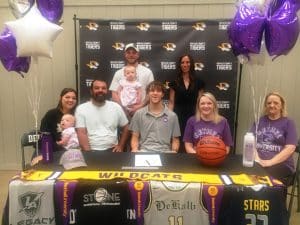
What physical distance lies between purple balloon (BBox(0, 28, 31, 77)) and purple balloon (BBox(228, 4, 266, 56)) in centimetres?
152

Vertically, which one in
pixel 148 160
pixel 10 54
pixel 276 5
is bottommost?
pixel 148 160

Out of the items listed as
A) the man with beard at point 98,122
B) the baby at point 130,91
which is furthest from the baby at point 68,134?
the baby at point 130,91

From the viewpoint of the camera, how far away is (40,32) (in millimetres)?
2465

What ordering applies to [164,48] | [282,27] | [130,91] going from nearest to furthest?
[282,27] < [130,91] < [164,48]

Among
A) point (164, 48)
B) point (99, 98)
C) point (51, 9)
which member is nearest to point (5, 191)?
point (99, 98)

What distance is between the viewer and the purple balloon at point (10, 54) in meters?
2.57

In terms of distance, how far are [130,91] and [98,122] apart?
2.13 ft

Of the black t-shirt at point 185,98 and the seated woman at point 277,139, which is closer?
the seated woman at point 277,139

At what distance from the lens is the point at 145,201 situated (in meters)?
2.16

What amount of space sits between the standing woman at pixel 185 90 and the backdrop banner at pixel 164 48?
0.78 ft

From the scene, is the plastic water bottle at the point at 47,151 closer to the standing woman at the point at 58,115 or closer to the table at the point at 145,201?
the table at the point at 145,201

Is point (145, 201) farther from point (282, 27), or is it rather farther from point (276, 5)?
point (276, 5)

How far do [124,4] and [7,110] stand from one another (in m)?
2.03

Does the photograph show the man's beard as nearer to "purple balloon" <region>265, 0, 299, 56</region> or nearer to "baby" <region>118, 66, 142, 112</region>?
"baby" <region>118, 66, 142, 112</region>
